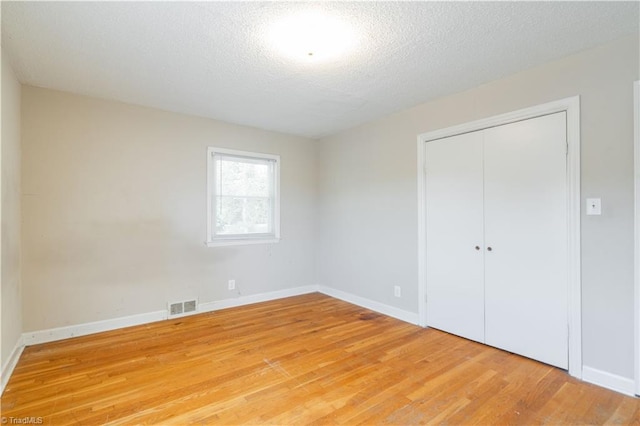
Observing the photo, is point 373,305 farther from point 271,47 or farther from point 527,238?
point 271,47

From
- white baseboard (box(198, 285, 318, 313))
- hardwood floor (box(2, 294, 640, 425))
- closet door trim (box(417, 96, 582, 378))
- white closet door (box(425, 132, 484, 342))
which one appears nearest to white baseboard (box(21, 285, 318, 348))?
white baseboard (box(198, 285, 318, 313))

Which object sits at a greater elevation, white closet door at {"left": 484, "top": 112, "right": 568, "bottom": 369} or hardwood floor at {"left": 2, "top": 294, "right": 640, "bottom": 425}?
white closet door at {"left": 484, "top": 112, "right": 568, "bottom": 369}

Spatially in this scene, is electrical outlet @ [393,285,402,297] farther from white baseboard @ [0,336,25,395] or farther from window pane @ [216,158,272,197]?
white baseboard @ [0,336,25,395]

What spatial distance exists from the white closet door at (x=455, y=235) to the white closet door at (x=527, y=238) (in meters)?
0.11

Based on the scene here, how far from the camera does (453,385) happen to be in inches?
88.9

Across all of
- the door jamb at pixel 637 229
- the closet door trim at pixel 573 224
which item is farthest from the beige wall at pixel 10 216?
the door jamb at pixel 637 229

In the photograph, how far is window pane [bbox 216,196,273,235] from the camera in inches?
164

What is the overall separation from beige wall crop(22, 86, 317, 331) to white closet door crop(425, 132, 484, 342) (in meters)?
2.39

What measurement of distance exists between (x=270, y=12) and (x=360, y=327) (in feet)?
10.0

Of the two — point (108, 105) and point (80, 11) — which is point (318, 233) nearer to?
point (108, 105)

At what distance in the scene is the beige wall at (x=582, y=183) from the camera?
219 cm

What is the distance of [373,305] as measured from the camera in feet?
13.5

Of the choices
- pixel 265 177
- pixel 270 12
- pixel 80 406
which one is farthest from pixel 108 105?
pixel 80 406

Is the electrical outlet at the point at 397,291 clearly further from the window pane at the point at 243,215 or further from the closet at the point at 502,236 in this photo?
the window pane at the point at 243,215
